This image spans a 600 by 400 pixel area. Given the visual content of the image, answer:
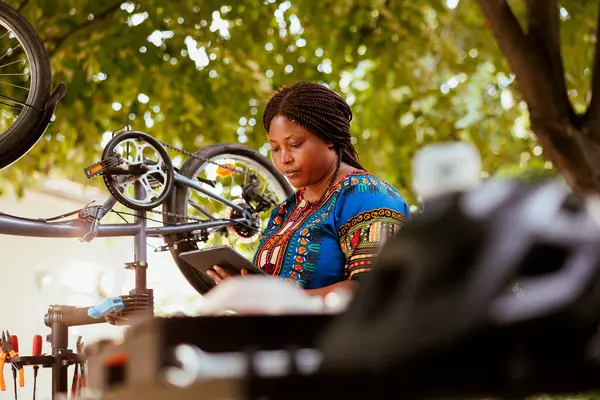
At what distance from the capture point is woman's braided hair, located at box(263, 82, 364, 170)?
1.80m

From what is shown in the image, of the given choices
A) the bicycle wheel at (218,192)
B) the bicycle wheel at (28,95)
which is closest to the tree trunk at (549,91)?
the bicycle wheel at (218,192)

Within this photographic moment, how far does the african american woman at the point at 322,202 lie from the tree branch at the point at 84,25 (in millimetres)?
2328

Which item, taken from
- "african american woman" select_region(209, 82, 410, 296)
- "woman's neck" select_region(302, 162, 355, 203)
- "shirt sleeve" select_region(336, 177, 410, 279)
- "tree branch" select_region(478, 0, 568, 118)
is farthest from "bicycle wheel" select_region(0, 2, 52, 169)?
"tree branch" select_region(478, 0, 568, 118)

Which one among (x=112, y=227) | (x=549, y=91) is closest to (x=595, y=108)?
(x=549, y=91)

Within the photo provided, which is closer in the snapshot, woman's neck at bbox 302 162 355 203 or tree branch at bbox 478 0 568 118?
woman's neck at bbox 302 162 355 203

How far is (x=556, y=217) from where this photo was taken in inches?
25.8

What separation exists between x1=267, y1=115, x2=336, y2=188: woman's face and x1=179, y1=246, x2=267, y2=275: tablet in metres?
0.37

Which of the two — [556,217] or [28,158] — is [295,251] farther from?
[28,158]

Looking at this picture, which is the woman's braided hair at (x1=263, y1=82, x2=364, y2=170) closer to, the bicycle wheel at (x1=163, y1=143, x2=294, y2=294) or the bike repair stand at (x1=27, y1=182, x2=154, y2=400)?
the bike repair stand at (x1=27, y1=182, x2=154, y2=400)

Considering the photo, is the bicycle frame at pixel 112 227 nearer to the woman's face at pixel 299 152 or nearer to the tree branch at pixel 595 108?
the woman's face at pixel 299 152

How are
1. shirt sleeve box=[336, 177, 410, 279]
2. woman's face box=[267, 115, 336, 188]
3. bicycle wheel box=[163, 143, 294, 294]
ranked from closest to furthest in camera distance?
shirt sleeve box=[336, 177, 410, 279] < woman's face box=[267, 115, 336, 188] < bicycle wheel box=[163, 143, 294, 294]

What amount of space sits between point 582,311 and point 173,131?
407 cm

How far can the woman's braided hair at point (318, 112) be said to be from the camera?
1.80 meters

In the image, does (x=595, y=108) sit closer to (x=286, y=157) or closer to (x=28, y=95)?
(x=286, y=157)
